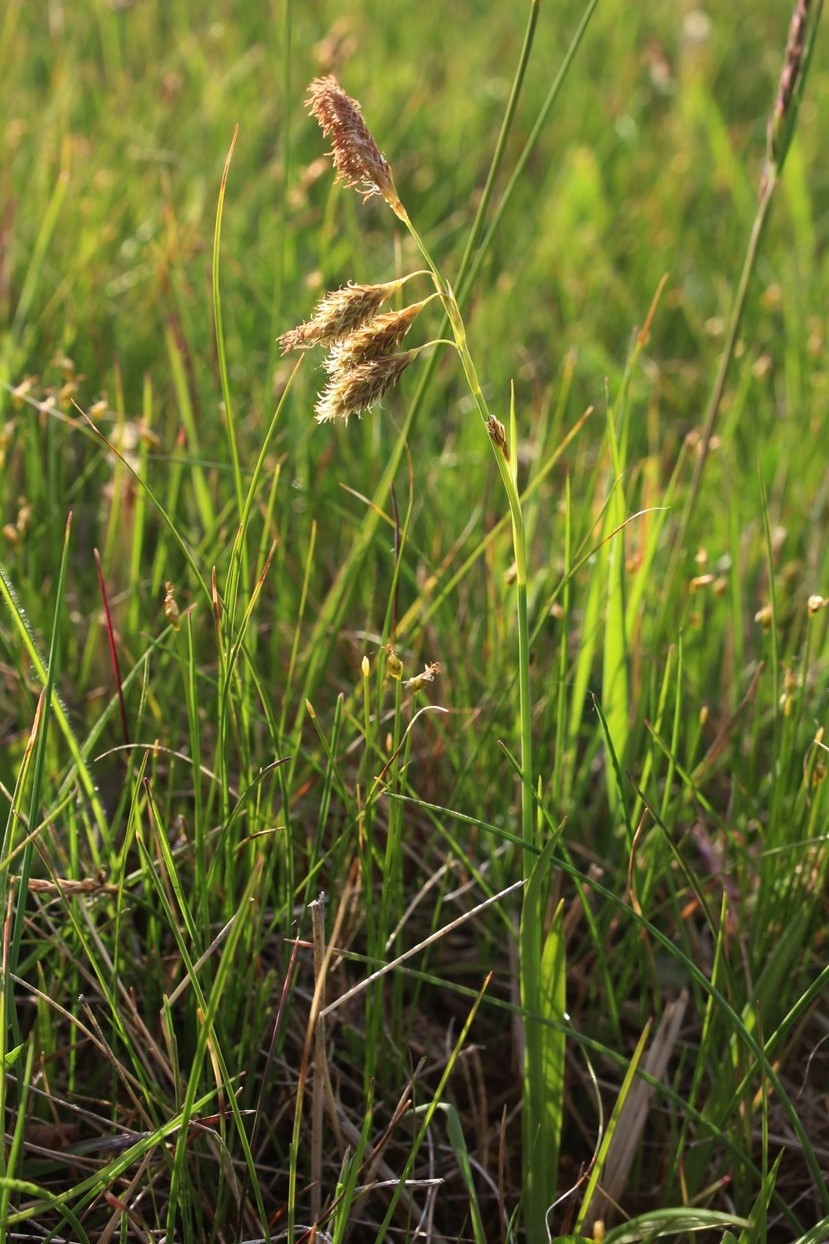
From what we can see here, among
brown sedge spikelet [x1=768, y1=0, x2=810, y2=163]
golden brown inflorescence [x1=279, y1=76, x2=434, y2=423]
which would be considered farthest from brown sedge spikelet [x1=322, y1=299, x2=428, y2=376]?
brown sedge spikelet [x1=768, y1=0, x2=810, y2=163]

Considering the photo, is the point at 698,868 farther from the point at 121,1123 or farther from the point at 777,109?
the point at 777,109

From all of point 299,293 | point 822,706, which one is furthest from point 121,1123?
point 299,293

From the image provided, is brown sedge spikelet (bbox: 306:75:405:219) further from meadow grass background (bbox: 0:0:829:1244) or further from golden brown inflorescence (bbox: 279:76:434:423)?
meadow grass background (bbox: 0:0:829:1244)

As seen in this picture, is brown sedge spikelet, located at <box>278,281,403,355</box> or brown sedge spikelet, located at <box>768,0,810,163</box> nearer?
brown sedge spikelet, located at <box>278,281,403,355</box>

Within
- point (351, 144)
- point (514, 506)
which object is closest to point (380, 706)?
point (514, 506)

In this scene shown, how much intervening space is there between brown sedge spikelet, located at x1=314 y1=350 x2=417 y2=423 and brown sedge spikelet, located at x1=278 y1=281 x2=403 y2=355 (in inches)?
1.0

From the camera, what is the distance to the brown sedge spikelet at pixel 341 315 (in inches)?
29.5

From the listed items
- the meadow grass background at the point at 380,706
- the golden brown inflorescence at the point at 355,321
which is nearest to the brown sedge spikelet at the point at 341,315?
the golden brown inflorescence at the point at 355,321

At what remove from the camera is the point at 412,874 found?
1340 millimetres

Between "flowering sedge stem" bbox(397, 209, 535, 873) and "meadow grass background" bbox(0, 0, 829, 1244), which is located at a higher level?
"flowering sedge stem" bbox(397, 209, 535, 873)

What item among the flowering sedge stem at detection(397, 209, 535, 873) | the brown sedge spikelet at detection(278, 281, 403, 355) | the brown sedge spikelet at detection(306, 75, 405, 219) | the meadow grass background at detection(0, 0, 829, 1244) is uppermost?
the brown sedge spikelet at detection(306, 75, 405, 219)

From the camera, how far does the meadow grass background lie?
979 mm

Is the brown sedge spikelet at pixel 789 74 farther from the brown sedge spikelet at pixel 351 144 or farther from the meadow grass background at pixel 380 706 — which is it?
the brown sedge spikelet at pixel 351 144

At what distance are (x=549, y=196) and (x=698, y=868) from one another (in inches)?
78.8
